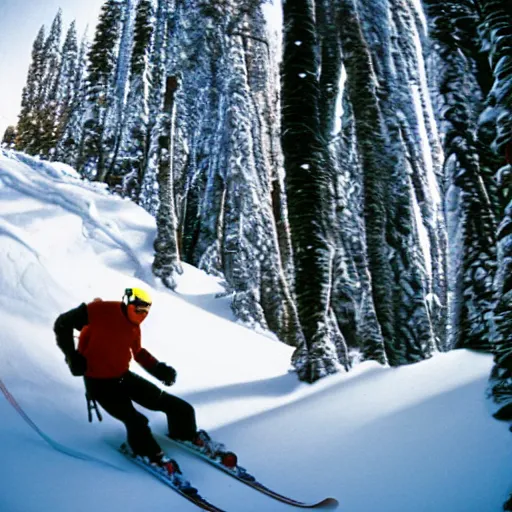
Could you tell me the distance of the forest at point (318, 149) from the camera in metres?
4.16

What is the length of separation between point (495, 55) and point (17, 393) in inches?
125

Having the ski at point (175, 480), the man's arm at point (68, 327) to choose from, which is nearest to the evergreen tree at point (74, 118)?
the man's arm at point (68, 327)

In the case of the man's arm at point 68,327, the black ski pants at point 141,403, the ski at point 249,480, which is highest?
the man's arm at point 68,327

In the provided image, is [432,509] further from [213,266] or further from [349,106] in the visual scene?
[213,266]

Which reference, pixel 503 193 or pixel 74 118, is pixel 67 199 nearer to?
pixel 503 193

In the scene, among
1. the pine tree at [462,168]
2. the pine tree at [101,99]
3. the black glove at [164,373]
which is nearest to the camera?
the black glove at [164,373]

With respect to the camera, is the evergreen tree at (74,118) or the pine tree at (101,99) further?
the evergreen tree at (74,118)

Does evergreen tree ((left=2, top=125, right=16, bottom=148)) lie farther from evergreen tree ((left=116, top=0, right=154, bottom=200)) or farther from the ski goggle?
the ski goggle

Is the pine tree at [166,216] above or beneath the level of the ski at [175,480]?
above

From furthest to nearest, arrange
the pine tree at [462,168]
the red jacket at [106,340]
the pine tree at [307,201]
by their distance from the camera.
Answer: the pine tree at [307,201], the pine tree at [462,168], the red jacket at [106,340]

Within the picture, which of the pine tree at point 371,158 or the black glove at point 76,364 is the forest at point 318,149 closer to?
the pine tree at point 371,158

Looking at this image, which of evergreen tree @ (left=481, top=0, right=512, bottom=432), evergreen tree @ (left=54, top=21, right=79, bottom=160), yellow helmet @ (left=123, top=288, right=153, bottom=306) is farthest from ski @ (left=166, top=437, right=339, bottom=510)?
evergreen tree @ (left=54, top=21, right=79, bottom=160)

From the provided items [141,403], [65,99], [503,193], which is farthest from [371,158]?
[65,99]

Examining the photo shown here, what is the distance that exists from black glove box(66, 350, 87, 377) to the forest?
2.10 meters
